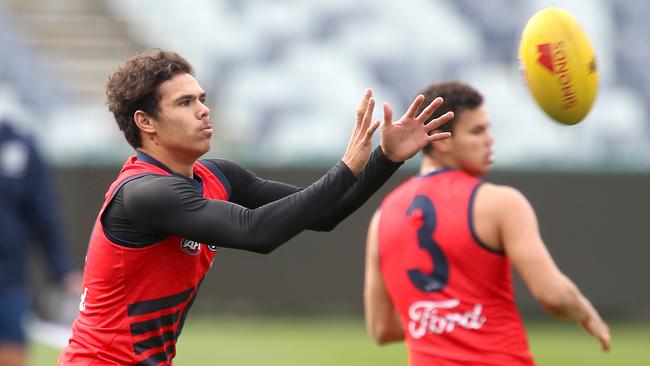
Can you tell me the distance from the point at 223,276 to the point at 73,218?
5.25ft

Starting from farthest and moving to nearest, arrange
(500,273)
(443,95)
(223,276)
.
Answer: (223,276), (443,95), (500,273)

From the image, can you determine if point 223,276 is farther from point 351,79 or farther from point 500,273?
point 500,273

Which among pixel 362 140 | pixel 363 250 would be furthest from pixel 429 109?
pixel 363 250

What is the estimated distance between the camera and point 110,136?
14164 mm

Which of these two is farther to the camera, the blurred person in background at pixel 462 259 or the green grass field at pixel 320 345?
the green grass field at pixel 320 345

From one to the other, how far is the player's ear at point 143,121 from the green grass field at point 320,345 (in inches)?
218

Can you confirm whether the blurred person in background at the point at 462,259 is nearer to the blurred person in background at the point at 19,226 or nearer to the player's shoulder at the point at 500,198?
the player's shoulder at the point at 500,198

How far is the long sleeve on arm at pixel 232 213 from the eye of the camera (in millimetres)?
4094

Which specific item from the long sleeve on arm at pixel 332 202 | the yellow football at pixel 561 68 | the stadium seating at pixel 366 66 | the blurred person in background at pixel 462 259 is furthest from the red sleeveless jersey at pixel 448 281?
the stadium seating at pixel 366 66

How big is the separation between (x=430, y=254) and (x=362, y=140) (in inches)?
43.1

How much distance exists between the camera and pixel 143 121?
177 inches

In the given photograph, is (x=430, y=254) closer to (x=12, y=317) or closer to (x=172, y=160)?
(x=172, y=160)

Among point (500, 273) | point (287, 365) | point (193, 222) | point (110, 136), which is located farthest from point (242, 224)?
point (110, 136)

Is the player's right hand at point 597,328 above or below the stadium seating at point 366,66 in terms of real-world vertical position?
below
